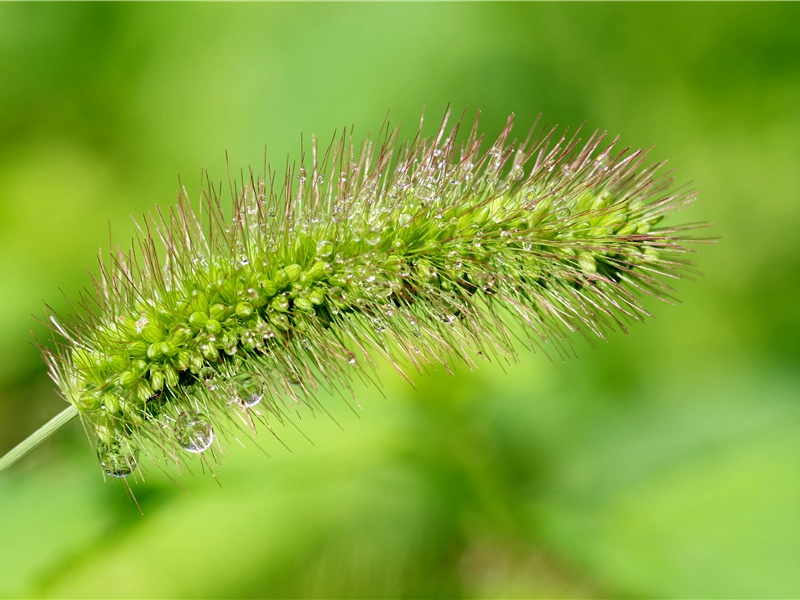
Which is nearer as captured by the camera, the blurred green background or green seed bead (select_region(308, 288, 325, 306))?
green seed bead (select_region(308, 288, 325, 306))

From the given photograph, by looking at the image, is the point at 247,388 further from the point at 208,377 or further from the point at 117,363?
the point at 117,363

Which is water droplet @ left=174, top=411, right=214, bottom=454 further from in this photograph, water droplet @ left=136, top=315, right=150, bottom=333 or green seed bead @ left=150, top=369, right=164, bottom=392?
water droplet @ left=136, top=315, right=150, bottom=333

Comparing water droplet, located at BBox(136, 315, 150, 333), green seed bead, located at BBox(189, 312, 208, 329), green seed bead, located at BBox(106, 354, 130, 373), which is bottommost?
green seed bead, located at BBox(189, 312, 208, 329)

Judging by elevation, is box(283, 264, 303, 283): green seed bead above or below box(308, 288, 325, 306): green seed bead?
above

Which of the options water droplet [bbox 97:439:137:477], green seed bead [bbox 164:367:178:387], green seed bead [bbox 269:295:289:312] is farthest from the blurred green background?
green seed bead [bbox 269:295:289:312]

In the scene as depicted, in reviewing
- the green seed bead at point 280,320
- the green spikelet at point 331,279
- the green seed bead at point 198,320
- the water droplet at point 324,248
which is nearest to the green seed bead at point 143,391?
the green spikelet at point 331,279

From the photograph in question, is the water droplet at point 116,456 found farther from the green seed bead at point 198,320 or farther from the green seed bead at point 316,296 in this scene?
the green seed bead at point 316,296
